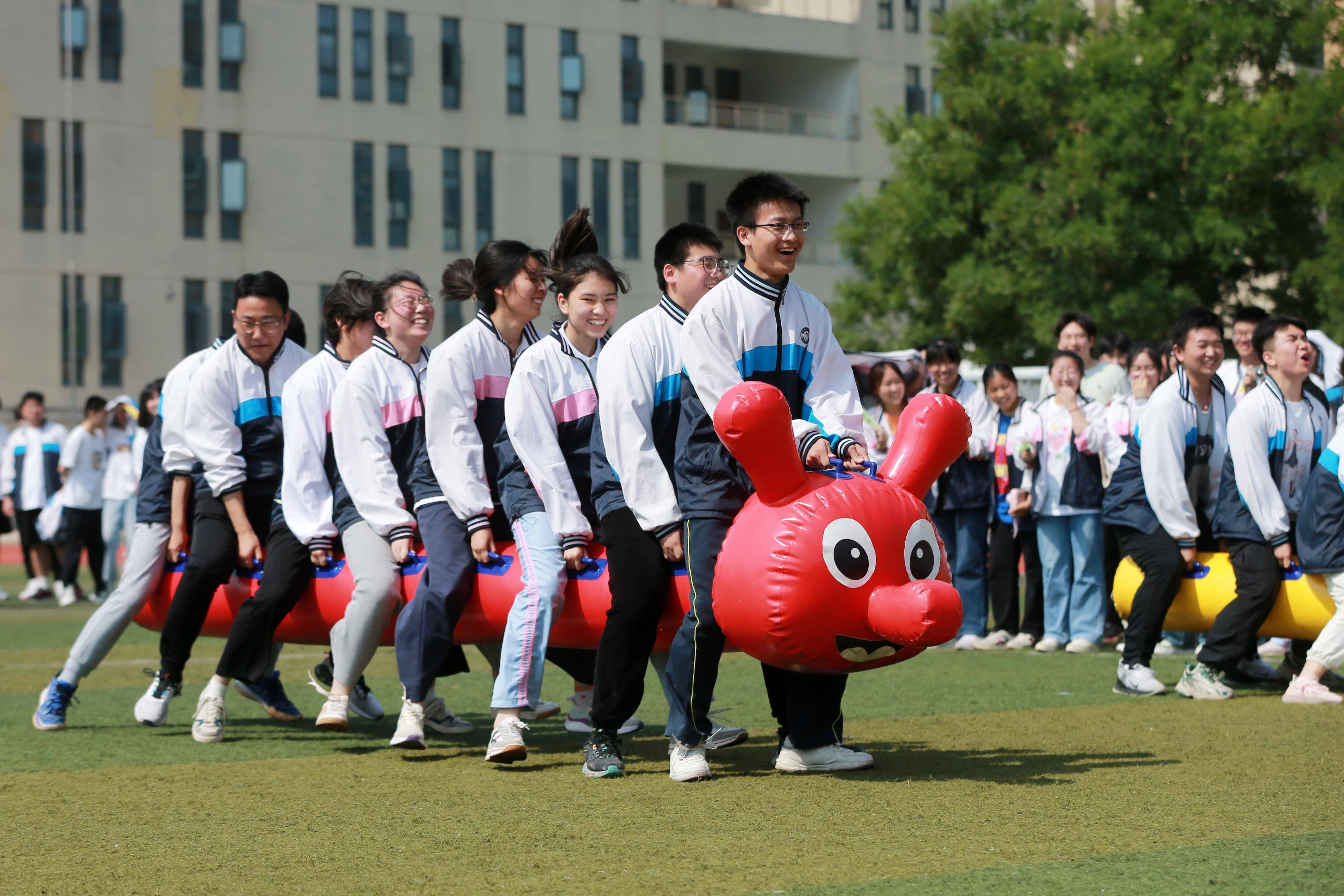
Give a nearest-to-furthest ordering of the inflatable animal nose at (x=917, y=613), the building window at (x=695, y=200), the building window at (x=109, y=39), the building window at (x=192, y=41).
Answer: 1. the inflatable animal nose at (x=917, y=613)
2. the building window at (x=109, y=39)
3. the building window at (x=192, y=41)
4. the building window at (x=695, y=200)

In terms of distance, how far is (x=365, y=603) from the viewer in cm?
667

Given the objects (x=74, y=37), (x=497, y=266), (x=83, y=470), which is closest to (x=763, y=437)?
(x=497, y=266)

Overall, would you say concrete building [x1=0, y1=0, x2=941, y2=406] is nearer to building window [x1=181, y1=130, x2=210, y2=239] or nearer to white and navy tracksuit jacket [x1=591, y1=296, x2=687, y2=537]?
building window [x1=181, y1=130, x2=210, y2=239]

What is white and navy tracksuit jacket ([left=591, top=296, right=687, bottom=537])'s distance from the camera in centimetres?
583

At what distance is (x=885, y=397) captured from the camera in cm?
1148

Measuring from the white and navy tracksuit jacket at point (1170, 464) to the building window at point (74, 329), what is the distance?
28.8 meters

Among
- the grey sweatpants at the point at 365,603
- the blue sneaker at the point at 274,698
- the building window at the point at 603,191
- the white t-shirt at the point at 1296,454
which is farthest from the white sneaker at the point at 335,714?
the building window at the point at 603,191

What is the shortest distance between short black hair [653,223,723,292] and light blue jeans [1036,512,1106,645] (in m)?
5.07

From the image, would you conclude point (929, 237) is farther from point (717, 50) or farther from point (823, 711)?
point (823, 711)

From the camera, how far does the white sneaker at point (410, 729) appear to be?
21.1 ft

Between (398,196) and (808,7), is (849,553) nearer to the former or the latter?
(398,196)

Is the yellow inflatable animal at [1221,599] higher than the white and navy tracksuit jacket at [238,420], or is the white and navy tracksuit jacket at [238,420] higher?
the white and navy tracksuit jacket at [238,420]

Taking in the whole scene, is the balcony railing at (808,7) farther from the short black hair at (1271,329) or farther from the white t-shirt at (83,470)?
the short black hair at (1271,329)

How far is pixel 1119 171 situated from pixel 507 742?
1897cm
